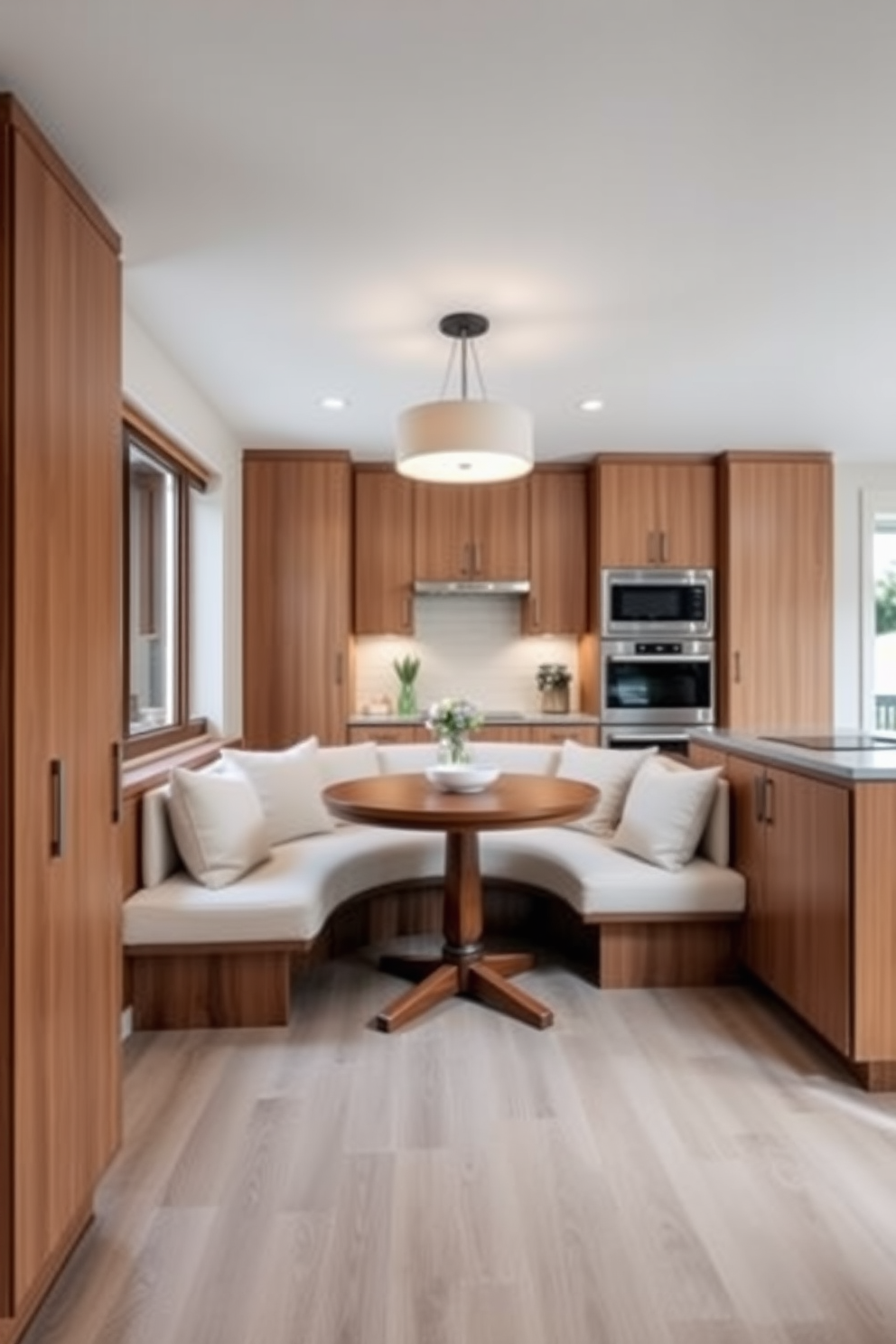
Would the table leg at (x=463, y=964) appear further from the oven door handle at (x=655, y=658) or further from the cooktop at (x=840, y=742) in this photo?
the oven door handle at (x=655, y=658)

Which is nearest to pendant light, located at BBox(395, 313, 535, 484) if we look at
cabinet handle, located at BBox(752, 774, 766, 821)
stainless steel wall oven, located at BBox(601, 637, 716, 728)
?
cabinet handle, located at BBox(752, 774, 766, 821)

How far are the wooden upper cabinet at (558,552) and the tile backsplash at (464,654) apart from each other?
0.28m

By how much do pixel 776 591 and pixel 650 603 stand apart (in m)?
0.74

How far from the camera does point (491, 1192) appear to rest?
187 centimetres

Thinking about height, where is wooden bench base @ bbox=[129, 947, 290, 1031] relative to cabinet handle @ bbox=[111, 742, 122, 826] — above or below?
below

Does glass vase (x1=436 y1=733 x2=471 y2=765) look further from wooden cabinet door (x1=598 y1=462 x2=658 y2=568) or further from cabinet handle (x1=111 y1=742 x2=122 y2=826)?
wooden cabinet door (x1=598 y1=462 x2=658 y2=568)

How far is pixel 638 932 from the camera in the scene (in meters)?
3.06

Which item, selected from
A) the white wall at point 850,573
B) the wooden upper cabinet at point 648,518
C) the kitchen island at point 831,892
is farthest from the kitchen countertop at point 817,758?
the white wall at point 850,573

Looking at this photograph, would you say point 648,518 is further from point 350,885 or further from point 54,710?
point 54,710

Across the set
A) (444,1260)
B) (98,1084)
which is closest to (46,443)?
(98,1084)

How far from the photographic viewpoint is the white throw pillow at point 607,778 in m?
3.56

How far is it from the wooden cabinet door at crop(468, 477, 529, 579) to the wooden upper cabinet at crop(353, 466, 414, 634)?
16.2 inches

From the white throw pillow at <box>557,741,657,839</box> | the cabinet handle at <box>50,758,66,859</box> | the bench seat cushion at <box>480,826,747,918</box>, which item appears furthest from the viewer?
the white throw pillow at <box>557,741,657,839</box>

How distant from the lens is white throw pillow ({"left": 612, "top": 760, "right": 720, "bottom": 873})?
3100 millimetres
